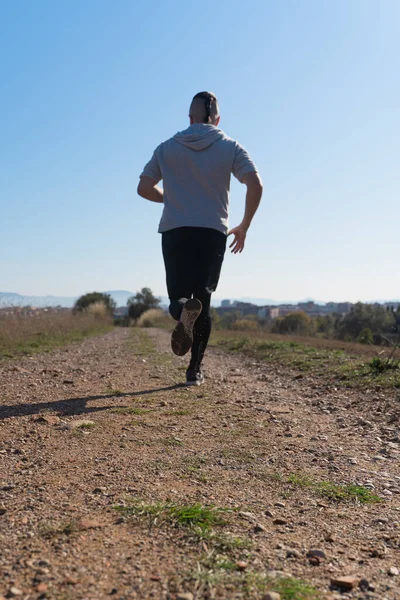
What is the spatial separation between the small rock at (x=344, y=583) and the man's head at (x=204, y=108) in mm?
3800

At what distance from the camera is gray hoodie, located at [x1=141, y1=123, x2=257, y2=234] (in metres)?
4.25

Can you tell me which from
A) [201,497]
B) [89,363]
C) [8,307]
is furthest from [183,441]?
[8,307]

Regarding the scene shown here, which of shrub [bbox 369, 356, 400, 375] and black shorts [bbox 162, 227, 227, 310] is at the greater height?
black shorts [bbox 162, 227, 227, 310]

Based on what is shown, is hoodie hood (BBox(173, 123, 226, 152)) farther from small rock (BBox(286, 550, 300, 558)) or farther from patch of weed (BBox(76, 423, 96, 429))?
small rock (BBox(286, 550, 300, 558))

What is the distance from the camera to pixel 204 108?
176 inches

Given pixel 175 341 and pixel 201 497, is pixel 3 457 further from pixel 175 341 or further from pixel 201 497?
pixel 175 341

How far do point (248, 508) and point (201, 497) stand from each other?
160 mm

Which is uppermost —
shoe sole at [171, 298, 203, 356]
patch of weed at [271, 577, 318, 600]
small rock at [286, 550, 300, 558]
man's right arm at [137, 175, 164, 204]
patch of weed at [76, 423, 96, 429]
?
man's right arm at [137, 175, 164, 204]

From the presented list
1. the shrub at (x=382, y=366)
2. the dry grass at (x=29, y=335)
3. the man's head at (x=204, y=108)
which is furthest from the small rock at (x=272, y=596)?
the dry grass at (x=29, y=335)

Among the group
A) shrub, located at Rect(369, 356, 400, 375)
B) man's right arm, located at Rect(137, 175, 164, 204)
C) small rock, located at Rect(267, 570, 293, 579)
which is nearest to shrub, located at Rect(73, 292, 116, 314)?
shrub, located at Rect(369, 356, 400, 375)

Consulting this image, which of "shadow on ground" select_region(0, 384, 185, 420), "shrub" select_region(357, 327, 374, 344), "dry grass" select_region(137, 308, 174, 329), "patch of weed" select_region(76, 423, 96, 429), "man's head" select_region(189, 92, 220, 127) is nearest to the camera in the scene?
"patch of weed" select_region(76, 423, 96, 429)

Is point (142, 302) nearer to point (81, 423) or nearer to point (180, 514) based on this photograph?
point (81, 423)

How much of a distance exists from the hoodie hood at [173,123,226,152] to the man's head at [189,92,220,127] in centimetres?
14

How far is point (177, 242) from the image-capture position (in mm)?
4258
